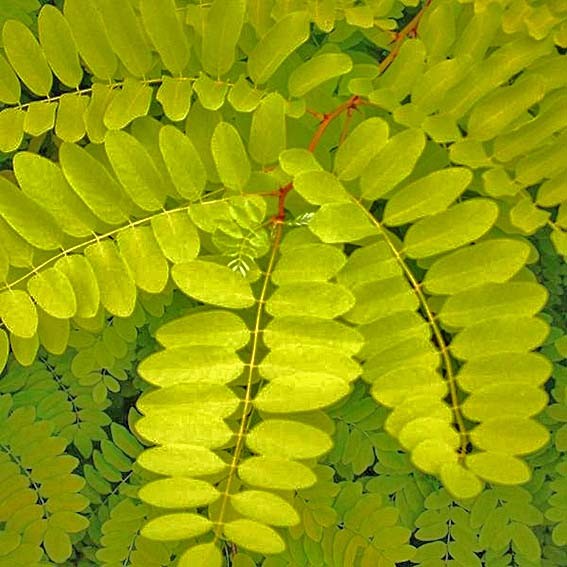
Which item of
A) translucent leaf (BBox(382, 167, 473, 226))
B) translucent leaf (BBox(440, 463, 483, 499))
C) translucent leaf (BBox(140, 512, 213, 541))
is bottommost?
translucent leaf (BBox(140, 512, 213, 541))

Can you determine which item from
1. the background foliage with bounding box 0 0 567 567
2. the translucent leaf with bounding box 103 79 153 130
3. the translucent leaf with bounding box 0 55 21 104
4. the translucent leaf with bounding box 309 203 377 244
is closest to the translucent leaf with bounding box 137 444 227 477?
the background foliage with bounding box 0 0 567 567

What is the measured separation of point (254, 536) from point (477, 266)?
32cm

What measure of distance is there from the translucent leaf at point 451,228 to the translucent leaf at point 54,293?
0.33 meters

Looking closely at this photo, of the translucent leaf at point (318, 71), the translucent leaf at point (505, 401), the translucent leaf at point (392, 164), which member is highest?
the translucent leaf at point (318, 71)

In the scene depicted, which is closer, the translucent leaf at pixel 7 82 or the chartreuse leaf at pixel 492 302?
the chartreuse leaf at pixel 492 302

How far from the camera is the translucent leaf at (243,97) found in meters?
0.90

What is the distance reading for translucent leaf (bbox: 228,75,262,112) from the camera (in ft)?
2.97

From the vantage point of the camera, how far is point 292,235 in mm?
899

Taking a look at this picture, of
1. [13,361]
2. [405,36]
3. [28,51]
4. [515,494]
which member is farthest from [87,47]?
[515,494]

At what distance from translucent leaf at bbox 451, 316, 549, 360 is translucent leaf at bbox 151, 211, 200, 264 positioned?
267 mm

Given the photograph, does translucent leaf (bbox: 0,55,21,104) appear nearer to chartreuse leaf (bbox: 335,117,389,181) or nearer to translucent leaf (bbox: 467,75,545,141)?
chartreuse leaf (bbox: 335,117,389,181)

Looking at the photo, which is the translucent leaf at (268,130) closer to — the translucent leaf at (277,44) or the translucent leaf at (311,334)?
the translucent leaf at (277,44)

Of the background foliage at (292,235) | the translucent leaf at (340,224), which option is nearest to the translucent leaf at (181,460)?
the background foliage at (292,235)

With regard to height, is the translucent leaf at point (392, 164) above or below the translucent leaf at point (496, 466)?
above
